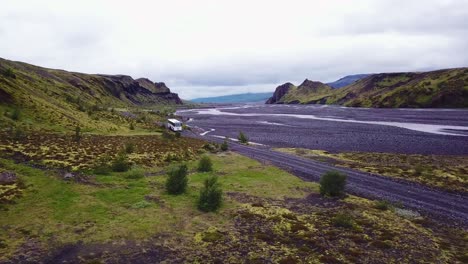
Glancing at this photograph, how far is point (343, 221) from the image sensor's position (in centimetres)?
2666

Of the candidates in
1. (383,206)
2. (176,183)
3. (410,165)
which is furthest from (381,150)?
(176,183)

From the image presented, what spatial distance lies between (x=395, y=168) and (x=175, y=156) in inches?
1261

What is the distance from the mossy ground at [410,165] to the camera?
140ft

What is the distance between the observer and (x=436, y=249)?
2275cm

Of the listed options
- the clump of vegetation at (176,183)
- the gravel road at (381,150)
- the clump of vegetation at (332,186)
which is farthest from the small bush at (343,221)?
the clump of vegetation at (176,183)

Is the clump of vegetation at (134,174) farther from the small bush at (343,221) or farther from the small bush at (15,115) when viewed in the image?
the small bush at (15,115)

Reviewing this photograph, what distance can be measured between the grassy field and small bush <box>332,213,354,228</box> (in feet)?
0.25

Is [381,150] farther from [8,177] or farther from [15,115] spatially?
[15,115]

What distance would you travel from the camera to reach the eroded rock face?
100ft

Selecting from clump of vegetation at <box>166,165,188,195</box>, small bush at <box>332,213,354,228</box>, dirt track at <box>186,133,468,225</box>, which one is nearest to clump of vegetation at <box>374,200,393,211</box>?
dirt track at <box>186,133,468,225</box>

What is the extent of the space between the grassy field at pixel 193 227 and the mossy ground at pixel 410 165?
47.4 feet

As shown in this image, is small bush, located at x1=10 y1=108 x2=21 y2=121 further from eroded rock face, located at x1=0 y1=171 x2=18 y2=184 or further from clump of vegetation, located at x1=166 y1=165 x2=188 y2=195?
clump of vegetation, located at x1=166 y1=165 x2=188 y2=195

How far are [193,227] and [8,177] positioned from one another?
61.4ft

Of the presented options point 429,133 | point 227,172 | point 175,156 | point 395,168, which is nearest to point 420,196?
point 395,168
